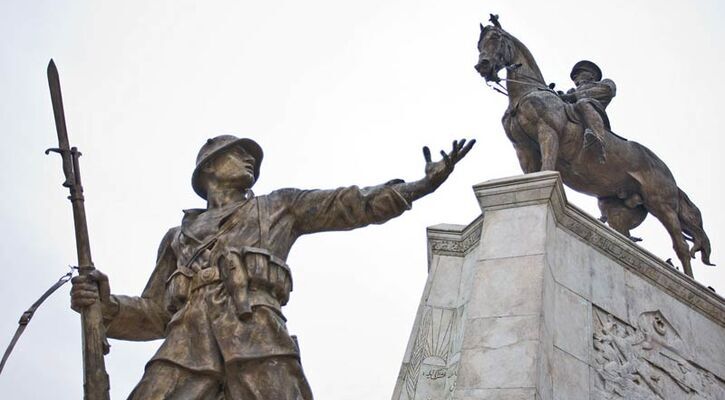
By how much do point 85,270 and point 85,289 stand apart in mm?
A: 133

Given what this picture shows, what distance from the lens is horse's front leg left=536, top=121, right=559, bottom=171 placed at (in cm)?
1112

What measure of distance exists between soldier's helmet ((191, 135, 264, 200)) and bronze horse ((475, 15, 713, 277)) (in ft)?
15.1

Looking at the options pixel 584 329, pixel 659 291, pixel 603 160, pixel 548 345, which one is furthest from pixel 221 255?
pixel 603 160

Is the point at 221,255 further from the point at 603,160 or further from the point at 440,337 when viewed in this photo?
the point at 603,160

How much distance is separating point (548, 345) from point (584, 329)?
0.76m

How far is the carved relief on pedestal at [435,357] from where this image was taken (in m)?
9.01

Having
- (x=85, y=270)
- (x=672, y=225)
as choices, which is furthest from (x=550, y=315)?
(x=85, y=270)

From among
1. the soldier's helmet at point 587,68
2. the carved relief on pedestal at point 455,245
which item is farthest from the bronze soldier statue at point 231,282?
the soldier's helmet at point 587,68

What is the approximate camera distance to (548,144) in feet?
36.7

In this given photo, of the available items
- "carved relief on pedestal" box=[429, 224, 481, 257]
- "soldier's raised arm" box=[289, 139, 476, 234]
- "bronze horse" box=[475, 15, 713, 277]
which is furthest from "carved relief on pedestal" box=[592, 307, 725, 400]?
"soldier's raised arm" box=[289, 139, 476, 234]

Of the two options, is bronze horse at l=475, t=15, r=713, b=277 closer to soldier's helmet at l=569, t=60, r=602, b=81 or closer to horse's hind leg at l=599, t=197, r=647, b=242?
horse's hind leg at l=599, t=197, r=647, b=242

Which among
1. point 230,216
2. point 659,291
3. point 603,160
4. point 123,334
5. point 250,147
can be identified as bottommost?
point 123,334

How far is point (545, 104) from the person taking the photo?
11.5 meters

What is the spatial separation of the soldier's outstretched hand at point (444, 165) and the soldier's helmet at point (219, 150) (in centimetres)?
124
